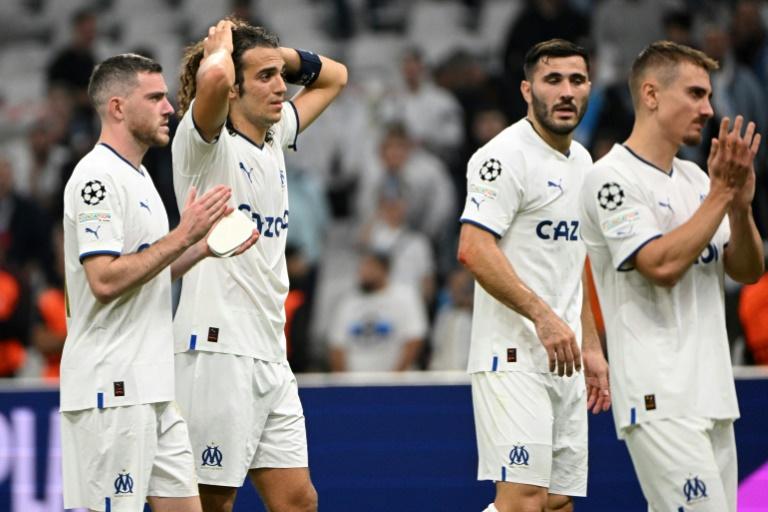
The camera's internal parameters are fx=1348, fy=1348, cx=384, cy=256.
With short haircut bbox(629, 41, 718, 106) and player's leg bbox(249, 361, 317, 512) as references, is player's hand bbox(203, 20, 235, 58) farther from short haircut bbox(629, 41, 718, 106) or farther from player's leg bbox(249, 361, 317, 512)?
short haircut bbox(629, 41, 718, 106)

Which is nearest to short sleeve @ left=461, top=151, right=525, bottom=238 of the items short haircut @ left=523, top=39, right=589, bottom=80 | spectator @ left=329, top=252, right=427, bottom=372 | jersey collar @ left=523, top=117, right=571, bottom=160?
jersey collar @ left=523, top=117, right=571, bottom=160

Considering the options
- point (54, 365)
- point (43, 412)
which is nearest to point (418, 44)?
point (54, 365)

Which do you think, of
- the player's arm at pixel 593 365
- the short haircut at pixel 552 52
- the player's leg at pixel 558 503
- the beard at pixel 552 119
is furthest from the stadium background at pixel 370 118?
the short haircut at pixel 552 52

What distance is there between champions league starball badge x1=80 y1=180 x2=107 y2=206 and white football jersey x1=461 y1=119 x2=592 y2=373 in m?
1.64

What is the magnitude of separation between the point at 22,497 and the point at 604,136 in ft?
19.1

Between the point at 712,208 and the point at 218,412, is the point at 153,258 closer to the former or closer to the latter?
the point at 218,412

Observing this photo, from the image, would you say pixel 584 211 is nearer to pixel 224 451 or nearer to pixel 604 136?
pixel 224 451

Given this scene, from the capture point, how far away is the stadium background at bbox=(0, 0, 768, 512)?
36.4ft

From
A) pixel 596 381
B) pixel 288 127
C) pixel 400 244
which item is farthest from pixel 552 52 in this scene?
pixel 400 244

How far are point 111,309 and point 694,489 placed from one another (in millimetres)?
2422

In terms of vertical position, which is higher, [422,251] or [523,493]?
[422,251]

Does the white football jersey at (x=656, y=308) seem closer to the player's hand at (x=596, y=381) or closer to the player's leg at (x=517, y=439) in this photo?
the player's leg at (x=517, y=439)

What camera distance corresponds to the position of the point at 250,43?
6.17 metres

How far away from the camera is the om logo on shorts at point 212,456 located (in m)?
5.97
